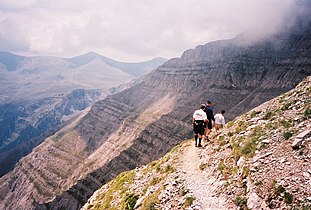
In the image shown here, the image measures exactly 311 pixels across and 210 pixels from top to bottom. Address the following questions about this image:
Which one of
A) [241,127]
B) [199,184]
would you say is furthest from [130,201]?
[241,127]

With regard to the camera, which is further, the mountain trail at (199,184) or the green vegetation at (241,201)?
the mountain trail at (199,184)

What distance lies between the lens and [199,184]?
17.4 metres

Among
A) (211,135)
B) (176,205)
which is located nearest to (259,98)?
(211,135)

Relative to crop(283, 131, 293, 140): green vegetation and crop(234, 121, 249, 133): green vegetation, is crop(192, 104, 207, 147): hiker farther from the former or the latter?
crop(283, 131, 293, 140): green vegetation

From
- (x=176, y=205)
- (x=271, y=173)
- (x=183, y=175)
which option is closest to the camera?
(x=271, y=173)

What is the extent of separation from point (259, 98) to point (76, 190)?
116456mm

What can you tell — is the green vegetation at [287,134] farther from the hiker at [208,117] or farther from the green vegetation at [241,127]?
the hiker at [208,117]

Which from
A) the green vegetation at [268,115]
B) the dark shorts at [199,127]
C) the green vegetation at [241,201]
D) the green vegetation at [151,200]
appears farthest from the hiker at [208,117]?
the green vegetation at [241,201]

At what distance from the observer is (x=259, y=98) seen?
168m

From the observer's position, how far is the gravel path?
48.6 feet

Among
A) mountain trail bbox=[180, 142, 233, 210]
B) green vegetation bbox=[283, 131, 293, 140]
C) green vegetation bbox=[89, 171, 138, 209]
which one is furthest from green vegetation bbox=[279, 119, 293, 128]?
green vegetation bbox=[89, 171, 138, 209]

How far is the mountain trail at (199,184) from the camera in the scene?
14.8m

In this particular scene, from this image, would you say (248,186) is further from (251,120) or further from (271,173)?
(251,120)

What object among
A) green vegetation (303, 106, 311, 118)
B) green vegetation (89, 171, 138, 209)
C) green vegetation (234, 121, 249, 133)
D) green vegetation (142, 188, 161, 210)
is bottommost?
green vegetation (89, 171, 138, 209)
